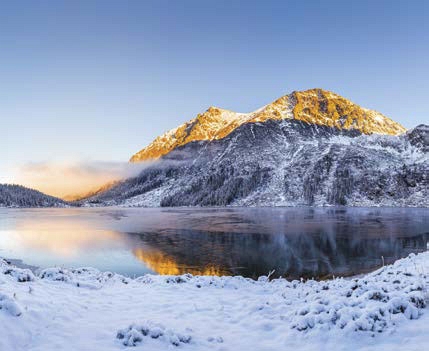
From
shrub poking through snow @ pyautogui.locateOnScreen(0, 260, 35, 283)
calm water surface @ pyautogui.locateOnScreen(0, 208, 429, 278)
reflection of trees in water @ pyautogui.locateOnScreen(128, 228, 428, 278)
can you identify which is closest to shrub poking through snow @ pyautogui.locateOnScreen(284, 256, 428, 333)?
shrub poking through snow @ pyautogui.locateOnScreen(0, 260, 35, 283)

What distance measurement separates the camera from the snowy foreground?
9.31 meters

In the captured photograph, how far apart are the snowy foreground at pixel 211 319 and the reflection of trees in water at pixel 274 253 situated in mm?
15559

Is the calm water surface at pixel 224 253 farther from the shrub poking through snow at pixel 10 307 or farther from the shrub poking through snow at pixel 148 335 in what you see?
the shrub poking through snow at pixel 10 307

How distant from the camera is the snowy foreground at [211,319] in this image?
30.6 ft

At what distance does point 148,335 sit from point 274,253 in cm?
3154

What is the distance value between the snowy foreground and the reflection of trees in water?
1556 cm

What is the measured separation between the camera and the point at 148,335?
9.93 meters

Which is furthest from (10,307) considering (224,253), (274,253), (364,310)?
(274,253)

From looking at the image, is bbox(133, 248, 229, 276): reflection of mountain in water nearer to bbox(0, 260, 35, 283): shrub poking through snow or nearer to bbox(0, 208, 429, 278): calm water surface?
bbox(0, 208, 429, 278): calm water surface

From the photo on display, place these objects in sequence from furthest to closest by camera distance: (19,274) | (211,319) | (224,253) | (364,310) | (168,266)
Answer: (224,253), (168,266), (19,274), (211,319), (364,310)

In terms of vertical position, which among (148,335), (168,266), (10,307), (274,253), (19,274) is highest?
(10,307)

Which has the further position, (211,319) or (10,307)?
(211,319)

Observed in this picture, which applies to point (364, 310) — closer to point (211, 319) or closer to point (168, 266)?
point (211, 319)

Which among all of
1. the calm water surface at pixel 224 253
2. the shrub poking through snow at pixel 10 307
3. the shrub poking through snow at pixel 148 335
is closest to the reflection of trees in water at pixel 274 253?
the calm water surface at pixel 224 253
